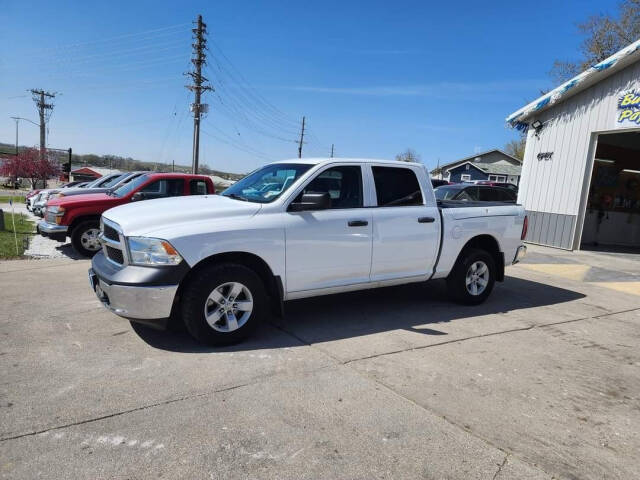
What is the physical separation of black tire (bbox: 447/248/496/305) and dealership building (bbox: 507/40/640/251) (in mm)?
7302

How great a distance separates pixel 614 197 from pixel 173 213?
49.1 ft

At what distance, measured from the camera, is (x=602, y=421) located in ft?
10.8

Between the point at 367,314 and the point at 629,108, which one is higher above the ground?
the point at 629,108

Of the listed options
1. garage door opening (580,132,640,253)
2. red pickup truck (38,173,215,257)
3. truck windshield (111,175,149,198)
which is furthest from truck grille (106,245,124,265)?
garage door opening (580,132,640,253)

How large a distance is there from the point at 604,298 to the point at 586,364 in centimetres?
349

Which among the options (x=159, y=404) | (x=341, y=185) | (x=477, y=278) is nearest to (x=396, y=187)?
(x=341, y=185)

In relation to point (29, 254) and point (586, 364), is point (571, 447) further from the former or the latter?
point (29, 254)

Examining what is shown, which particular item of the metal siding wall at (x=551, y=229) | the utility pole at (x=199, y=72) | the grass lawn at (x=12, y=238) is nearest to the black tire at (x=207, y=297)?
the grass lawn at (x=12, y=238)

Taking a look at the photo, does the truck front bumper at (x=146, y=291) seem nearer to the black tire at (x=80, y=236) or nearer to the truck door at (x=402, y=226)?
the truck door at (x=402, y=226)

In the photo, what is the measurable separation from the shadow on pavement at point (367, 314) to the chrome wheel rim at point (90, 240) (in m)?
4.83

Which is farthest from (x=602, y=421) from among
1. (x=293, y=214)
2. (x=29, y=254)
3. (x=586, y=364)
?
(x=29, y=254)

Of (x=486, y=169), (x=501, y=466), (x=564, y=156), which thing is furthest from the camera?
(x=486, y=169)

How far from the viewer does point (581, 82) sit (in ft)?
37.5

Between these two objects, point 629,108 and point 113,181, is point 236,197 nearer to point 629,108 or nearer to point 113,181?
point 113,181
